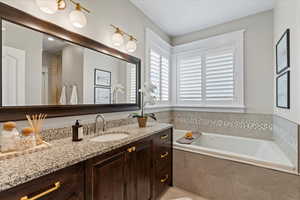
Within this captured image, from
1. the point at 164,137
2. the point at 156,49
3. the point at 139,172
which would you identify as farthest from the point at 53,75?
the point at 156,49

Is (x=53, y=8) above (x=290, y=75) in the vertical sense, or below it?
above

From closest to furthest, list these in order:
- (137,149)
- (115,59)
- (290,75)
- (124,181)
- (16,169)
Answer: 1. (16,169)
2. (124,181)
3. (137,149)
4. (290,75)
5. (115,59)

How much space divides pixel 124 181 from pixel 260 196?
1.53 metres

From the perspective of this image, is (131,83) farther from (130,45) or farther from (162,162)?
(162,162)

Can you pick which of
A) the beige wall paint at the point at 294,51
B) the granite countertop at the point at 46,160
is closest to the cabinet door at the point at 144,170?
the granite countertop at the point at 46,160

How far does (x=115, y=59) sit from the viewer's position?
1909 mm

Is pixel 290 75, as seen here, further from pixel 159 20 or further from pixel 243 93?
pixel 159 20

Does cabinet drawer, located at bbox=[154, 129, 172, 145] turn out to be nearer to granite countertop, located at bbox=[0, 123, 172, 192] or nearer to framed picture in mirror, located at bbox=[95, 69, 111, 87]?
granite countertop, located at bbox=[0, 123, 172, 192]

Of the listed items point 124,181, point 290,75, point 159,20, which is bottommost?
point 124,181

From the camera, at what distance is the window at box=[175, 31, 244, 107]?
2.63 metres

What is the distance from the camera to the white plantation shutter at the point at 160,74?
8.85 ft

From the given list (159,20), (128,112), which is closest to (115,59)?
(128,112)

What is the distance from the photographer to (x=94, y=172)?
102 centimetres

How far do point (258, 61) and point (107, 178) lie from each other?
9.39 ft
